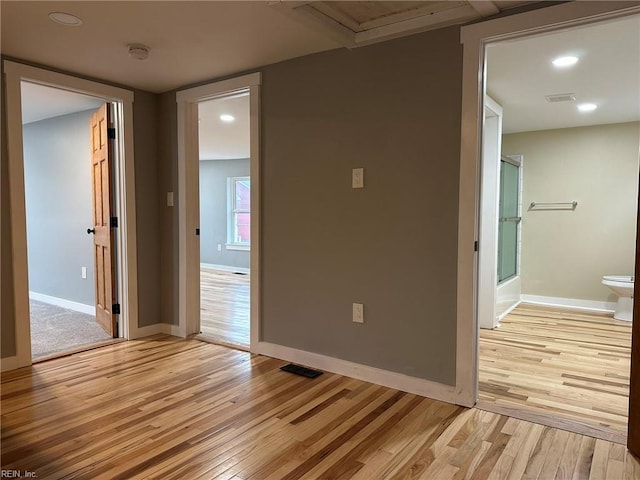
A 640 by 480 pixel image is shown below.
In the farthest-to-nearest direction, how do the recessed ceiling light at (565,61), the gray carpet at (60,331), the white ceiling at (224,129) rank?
the white ceiling at (224,129), the gray carpet at (60,331), the recessed ceiling light at (565,61)

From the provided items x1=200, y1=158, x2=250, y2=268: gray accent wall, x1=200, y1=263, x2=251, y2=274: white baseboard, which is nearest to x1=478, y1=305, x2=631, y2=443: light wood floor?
x1=200, y1=263, x2=251, y2=274: white baseboard

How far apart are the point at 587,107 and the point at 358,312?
10.4 ft

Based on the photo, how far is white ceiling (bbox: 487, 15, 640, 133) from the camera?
256 centimetres

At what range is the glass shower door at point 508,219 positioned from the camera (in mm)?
4762

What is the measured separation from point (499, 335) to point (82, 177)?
433 centimetres

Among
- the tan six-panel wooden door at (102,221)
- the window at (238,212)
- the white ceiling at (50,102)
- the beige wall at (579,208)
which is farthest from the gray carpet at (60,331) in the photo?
the beige wall at (579,208)

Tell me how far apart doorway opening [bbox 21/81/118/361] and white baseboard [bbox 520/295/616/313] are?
477cm

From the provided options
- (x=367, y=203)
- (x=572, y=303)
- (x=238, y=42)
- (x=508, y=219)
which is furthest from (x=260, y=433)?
(x=572, y=303)

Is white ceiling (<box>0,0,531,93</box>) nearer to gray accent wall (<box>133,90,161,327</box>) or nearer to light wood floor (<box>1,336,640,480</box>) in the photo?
gray accent wall (<box>133,90,161,327</box>)

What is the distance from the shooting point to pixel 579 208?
16.8 feet

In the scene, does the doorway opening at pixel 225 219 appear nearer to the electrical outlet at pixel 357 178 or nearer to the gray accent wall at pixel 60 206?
the gray accent wall at pixel 60 206

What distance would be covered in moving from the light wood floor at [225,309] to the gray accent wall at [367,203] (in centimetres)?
71

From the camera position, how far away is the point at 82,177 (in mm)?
4527

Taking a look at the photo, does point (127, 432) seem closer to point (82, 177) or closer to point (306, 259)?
point (306, 259)
